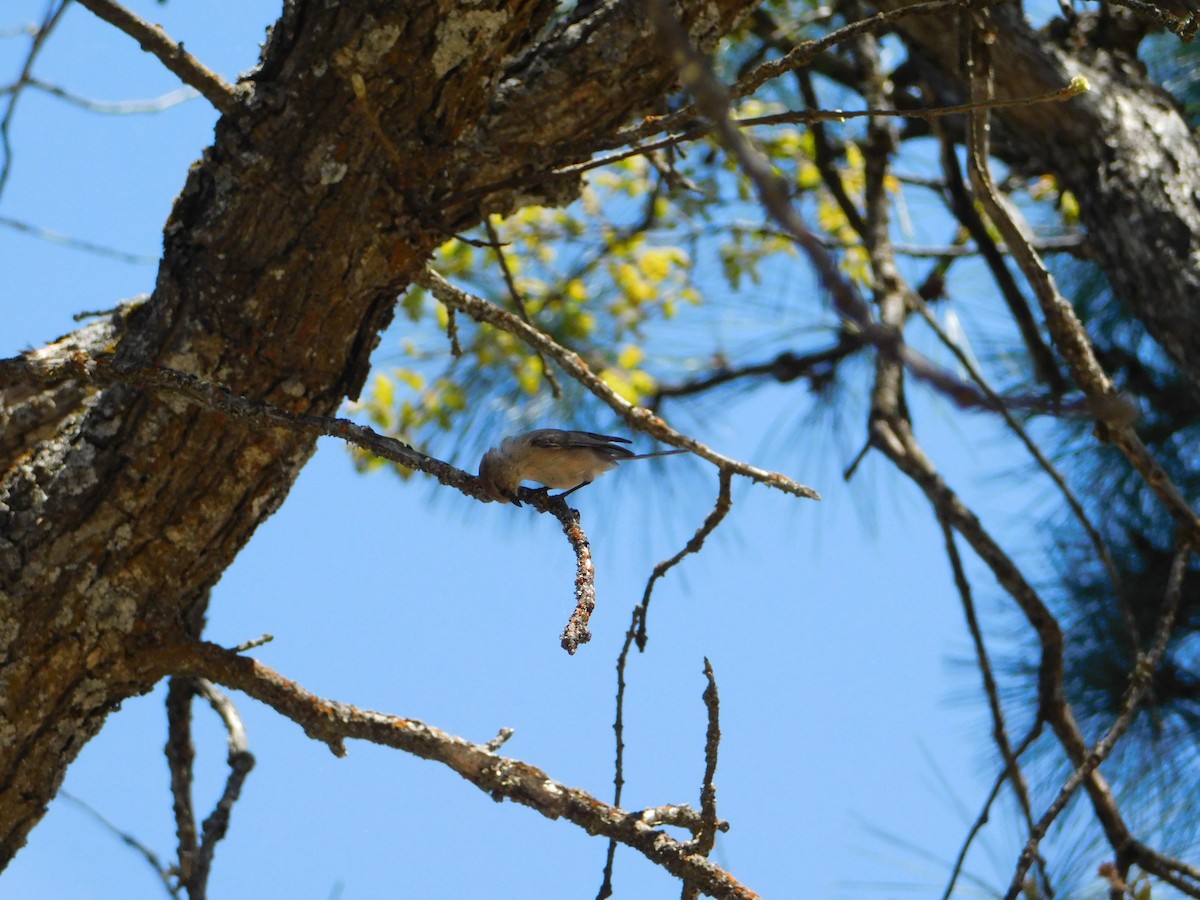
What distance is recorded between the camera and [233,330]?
81.0 inches

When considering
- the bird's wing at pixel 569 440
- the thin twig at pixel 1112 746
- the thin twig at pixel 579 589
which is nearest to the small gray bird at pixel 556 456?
the bird's wing at pixel 569 440

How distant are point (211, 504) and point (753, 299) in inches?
127

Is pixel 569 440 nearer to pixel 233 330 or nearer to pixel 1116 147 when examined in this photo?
pixel 233 330

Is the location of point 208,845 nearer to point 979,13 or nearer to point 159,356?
point 159,356

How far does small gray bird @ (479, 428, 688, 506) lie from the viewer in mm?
2520

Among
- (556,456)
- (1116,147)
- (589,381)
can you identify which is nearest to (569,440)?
(556,456)

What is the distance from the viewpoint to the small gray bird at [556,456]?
2.52m

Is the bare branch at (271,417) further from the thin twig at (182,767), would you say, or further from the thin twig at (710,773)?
→ the thin twig at (182,767)

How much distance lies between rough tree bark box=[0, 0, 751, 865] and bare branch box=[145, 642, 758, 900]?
10 cm

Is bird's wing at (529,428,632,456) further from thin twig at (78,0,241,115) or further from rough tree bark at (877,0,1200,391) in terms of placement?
rough tree bark at (877,0,1200,391)

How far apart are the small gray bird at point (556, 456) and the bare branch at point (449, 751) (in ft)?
1.93

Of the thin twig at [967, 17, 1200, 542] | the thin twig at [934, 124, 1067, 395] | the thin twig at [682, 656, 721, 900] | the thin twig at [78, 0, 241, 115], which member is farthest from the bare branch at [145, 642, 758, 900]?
the thin twig at [934, 124, 1067, 395]

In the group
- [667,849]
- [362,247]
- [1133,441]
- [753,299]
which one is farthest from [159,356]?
[753,299]

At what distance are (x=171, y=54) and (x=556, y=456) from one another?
114 cm
